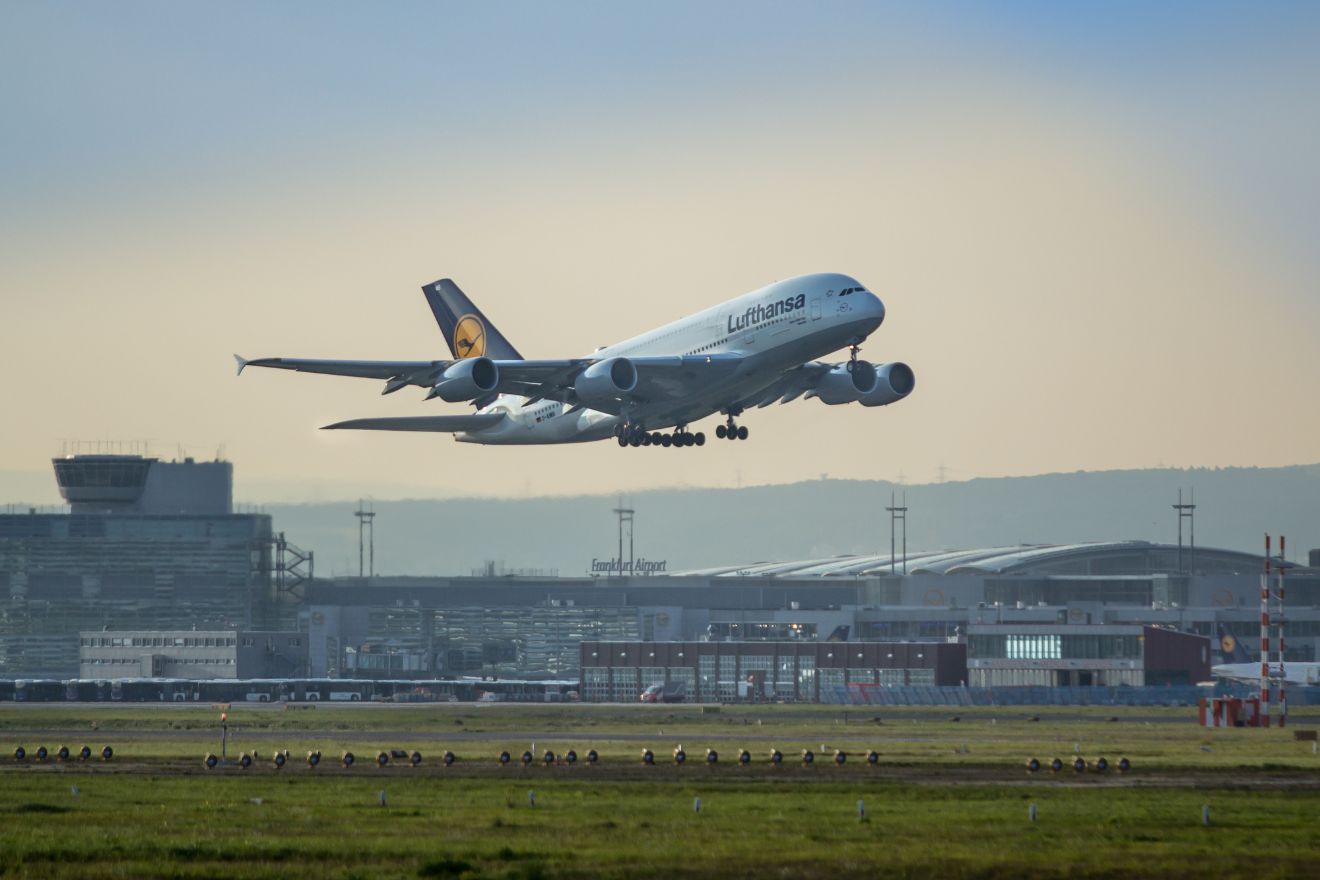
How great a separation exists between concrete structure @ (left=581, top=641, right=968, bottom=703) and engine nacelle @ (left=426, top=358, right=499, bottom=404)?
79.5 meters

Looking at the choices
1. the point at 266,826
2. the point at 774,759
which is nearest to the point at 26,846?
the point at 266,826

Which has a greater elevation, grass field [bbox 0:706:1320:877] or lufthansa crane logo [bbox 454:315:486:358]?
lufthansa crane logo [bbox 454:315:486:358]

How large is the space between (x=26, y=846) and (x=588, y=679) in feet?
438

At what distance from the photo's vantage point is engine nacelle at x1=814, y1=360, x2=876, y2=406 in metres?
92.6

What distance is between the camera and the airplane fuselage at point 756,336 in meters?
84.1

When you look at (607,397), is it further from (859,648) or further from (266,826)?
(859,648)

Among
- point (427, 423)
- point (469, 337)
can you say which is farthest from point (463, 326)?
point (427, 423)

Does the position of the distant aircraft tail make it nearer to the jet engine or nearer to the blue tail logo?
the blue tail logo

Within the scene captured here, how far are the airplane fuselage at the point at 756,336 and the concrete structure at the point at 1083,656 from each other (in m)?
70.5

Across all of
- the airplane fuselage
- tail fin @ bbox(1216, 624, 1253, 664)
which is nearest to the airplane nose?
the airplane fuselage

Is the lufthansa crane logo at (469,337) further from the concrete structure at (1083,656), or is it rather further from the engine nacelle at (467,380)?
the concrete structure at (1083,656)

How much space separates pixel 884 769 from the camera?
6788 cm

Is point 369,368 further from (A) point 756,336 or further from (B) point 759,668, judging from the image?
(B) point 759,668

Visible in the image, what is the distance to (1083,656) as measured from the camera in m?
157
